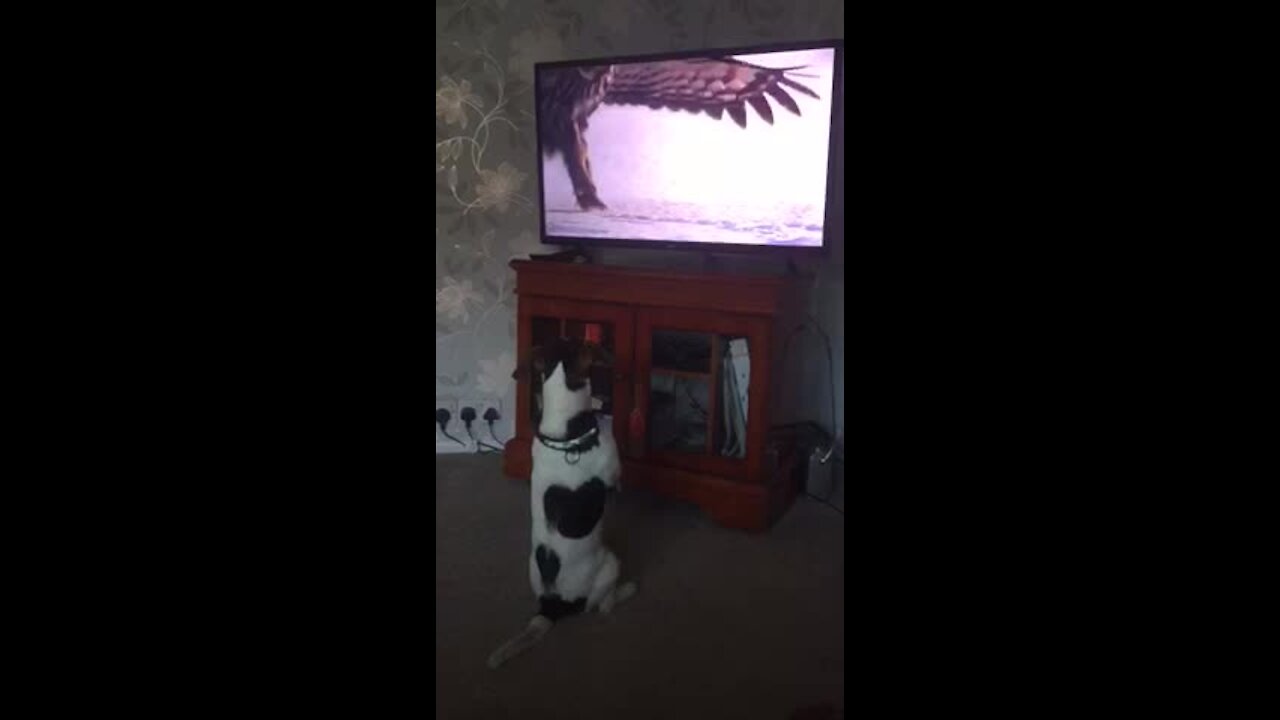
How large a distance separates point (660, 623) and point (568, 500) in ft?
1.06

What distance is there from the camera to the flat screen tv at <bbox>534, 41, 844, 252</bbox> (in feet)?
6.71

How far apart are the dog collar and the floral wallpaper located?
1.08 metres

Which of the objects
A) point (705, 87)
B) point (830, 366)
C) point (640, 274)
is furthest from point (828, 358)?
point (705, 87)

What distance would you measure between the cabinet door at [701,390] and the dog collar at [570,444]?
545 millimetres

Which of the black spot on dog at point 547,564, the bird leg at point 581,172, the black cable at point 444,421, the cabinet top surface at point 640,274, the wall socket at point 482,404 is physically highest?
the bird leg at point 581,172

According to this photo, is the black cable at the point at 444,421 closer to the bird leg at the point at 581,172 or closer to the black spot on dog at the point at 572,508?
the bird leg at the point at 581,172

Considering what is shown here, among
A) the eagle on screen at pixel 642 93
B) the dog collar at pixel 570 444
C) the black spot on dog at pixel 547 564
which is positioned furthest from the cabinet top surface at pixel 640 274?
the black spot on dog at pixel 547 564

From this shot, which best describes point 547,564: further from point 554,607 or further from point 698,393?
point 698,393

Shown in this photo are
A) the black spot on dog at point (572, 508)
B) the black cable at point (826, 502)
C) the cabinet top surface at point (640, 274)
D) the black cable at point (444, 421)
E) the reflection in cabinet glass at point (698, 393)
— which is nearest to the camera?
the black spot on dog at point (572, 508)

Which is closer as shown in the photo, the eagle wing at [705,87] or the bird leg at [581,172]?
the eagle wing at [705,87]

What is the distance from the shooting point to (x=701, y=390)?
2.33 m

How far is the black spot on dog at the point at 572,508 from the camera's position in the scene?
162 cm
